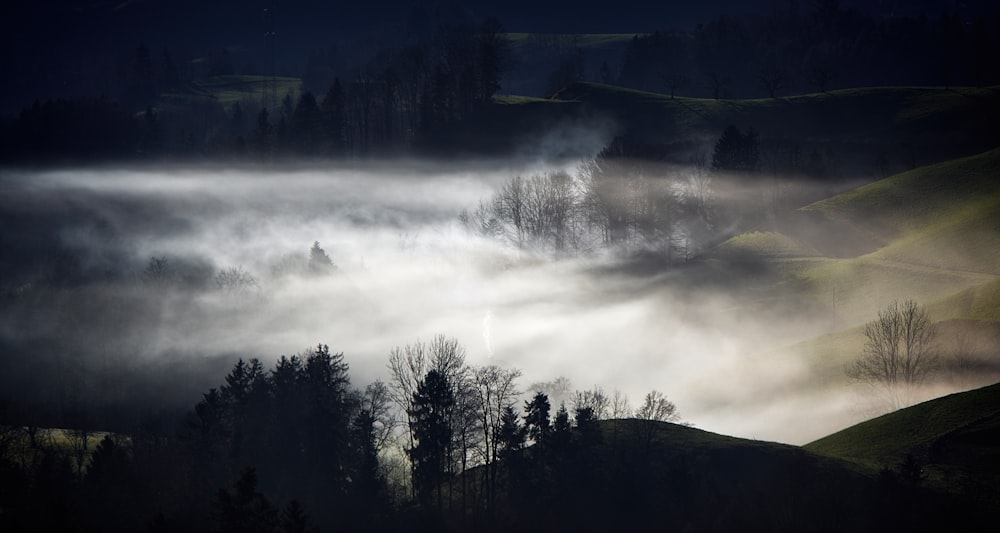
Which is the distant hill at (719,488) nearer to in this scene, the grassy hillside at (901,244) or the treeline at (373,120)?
the grassy hillside at (901,244)

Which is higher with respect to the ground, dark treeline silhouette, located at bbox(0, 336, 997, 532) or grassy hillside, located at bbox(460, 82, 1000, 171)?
grassy hillside, located at bbox(460, 82, 1000, 171)

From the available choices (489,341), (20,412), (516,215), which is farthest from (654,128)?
(20,412)

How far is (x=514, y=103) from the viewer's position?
188875 mm

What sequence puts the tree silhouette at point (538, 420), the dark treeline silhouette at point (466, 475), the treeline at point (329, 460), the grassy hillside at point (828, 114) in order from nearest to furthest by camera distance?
the dark treeline silhouette at point (466, 475) < the treeline at point (329, 460) < the tree silhouette at point (538, 420) < the grassy hillside at point (828, 114)

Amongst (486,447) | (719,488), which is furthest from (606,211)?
(719,488)

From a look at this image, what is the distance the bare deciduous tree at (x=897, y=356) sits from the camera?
317 ft

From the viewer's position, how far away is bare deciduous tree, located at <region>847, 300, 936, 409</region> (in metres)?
96.8

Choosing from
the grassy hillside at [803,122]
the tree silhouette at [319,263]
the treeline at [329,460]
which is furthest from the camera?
the grassy hillside at [803,122]

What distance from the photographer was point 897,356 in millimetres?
98688

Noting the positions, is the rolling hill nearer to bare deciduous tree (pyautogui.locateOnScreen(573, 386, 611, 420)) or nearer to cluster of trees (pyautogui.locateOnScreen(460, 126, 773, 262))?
bare deciduous tree (pyautogui.locateOnScreen(573, 386, 611, 420))

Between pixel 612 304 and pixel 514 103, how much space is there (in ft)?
222

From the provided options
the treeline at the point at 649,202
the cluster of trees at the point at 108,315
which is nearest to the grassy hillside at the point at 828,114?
the treeline at the point at 649,202

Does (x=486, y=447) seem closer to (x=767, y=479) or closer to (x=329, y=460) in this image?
(x=329, y=460)

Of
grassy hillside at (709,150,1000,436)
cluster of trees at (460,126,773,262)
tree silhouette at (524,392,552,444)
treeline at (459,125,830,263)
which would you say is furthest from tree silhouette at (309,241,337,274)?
tree silhouette at (524,392,552,444)
